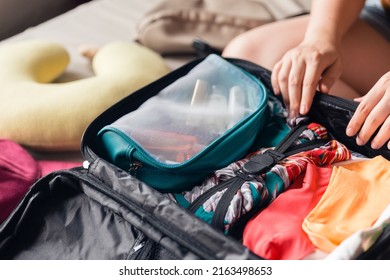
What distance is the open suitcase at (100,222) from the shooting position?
0.52 metres

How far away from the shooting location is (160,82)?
764mm

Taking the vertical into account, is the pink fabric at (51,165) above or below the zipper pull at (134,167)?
below

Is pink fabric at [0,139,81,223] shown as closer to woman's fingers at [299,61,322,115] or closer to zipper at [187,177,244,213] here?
zipper at [187,177,244,213]

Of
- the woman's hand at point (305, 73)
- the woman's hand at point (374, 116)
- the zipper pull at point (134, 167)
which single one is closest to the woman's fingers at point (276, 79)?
the woman's hand at point (305, 73)

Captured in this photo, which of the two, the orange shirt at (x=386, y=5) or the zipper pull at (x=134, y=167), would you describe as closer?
the zipper pull at (x=134, y=167)

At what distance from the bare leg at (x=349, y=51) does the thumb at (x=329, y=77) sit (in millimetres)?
129

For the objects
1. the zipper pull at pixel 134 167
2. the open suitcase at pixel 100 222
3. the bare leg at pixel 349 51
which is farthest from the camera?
the bare leg at pixel 349 51

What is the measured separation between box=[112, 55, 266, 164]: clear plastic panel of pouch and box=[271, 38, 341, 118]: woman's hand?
0.04 metres

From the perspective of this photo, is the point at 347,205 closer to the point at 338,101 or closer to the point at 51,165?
the point at 338,101

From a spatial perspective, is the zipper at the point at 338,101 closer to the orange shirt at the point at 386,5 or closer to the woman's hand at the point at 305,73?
the woman's hand at the point at 305,73

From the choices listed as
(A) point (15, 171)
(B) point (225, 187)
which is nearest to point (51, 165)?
(A) point (15, 171)

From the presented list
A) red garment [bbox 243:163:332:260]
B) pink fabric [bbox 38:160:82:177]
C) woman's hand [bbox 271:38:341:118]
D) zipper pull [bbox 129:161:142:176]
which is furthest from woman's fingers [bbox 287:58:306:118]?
pink fabric [bbox 38:160:82:177]

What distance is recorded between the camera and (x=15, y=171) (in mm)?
752
